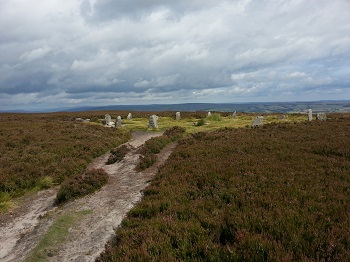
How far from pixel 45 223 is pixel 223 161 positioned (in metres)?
8.92

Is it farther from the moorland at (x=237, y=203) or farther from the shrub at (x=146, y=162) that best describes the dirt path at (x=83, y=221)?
the moorland at (x=237, y=203)

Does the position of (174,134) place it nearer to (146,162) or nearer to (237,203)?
(146,162)

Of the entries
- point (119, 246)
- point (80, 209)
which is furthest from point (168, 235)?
point (80, 209)

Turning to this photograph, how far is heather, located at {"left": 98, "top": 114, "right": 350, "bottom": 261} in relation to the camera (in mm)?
6695

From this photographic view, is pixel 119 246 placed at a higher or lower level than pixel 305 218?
lower

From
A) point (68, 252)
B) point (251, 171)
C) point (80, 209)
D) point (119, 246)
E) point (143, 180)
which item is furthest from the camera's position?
point (143, 180)

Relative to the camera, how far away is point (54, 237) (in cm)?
964

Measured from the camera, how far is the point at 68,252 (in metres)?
8.65

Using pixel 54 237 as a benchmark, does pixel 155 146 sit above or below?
above

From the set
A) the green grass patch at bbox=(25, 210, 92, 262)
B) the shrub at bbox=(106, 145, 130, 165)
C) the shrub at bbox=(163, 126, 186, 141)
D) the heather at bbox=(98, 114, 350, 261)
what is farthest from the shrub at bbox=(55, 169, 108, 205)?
the shrub at bbox=(163, 126, 186, 141)

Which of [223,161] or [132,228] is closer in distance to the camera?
[132,228]

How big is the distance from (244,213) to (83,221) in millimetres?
6019

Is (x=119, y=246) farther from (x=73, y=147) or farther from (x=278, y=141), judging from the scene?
(x=73, y=147)

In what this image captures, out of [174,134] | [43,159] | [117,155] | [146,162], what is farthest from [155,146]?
[43,159]
